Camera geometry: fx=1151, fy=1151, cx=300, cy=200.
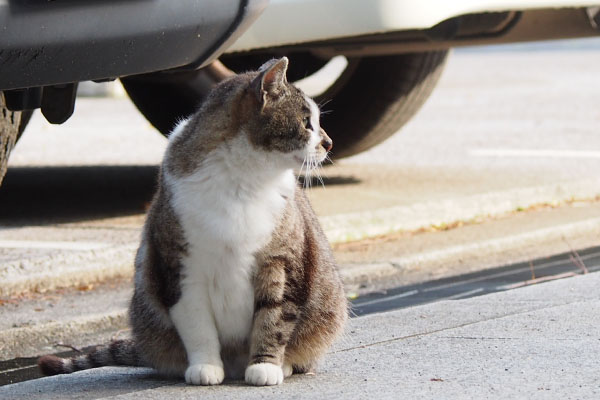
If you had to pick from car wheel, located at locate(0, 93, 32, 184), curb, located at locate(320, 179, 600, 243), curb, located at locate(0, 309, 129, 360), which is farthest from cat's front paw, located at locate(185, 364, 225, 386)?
curb, located at locate(320, 179, 600, 243)

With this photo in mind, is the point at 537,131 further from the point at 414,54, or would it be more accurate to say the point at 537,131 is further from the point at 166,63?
the point at 166,63

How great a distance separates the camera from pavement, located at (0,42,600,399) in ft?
11.0

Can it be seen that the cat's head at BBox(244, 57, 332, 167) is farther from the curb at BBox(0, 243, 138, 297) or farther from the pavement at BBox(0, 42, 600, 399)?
the curb at BBox(0, 243, 138, 297)

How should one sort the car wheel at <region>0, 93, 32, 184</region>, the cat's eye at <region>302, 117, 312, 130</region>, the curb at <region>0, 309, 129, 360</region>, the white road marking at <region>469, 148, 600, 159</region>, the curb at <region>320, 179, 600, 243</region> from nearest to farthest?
the cat's eye at <region>302, 117, 312, 130</region> → the curb at <region>0, 309, 129, 360</region> → the car wheel at <region>0, 93, 32, 184</region> → the curb at <region>320, 179, 600, 243</region> → the white road marking at <region>469, 148, 600, 159</region>

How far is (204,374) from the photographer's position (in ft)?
10.8

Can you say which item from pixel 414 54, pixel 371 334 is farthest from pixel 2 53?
pixel 414 54

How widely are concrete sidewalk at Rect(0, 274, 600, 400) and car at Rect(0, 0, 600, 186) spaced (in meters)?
0.96

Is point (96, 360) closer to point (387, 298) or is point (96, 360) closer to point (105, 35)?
point (105, 35)

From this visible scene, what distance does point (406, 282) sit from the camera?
522 cm

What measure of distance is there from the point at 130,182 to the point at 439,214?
209cm

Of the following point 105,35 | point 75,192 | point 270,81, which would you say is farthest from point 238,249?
point 75,192

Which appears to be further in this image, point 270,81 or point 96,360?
point 96,360

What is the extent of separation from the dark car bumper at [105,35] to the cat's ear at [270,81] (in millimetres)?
578

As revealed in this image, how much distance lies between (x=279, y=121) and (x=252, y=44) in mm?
1955
